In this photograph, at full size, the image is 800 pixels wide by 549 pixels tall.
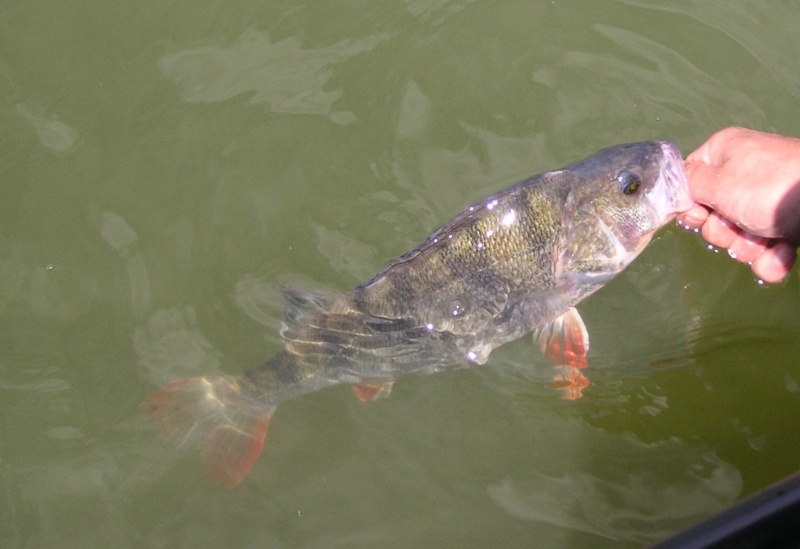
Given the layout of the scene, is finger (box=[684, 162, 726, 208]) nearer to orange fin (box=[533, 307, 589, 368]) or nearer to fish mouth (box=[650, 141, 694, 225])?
fish mouth (box=[650, 141, 694, 225])

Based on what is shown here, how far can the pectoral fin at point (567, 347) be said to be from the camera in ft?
13.1

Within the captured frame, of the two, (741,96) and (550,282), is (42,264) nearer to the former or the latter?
(550,282)

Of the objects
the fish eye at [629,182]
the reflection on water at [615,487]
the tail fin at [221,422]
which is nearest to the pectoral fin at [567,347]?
the reflection on water at [615,487]

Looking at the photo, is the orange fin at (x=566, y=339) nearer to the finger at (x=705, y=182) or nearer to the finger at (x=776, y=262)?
the finger at (x=705, y=182)

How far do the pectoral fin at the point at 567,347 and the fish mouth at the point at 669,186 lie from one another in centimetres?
75

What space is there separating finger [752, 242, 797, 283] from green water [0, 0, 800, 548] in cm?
25

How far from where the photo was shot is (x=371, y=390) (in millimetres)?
4121

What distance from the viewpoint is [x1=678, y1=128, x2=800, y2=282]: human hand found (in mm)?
3502

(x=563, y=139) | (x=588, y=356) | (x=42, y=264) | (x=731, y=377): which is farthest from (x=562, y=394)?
(x=42, y=264)

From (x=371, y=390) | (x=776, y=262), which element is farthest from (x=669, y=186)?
(x=371, y=390)

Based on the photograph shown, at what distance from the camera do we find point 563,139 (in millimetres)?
4914

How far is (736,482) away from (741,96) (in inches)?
107

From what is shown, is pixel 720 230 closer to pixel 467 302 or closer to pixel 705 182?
pixel 705 182

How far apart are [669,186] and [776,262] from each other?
1.04 metres
